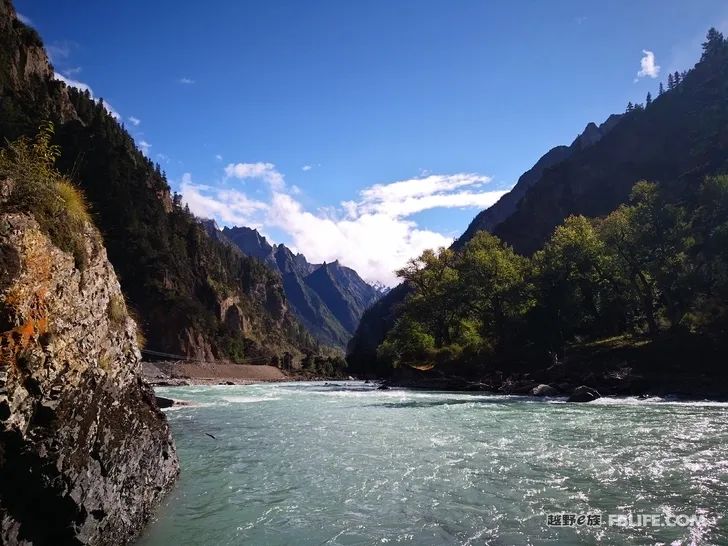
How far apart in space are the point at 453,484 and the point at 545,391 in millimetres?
27546

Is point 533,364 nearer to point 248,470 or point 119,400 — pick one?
point 248,470

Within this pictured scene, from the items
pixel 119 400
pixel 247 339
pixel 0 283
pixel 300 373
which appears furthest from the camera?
pixel 247 339

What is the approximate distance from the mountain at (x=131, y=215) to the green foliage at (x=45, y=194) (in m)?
101

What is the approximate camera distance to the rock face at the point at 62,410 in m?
5.95

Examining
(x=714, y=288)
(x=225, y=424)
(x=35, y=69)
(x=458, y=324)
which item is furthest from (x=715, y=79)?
(x=35, y=69)

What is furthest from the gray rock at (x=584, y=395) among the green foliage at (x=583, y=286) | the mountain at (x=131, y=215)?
the mountain at (x=131, y=215)

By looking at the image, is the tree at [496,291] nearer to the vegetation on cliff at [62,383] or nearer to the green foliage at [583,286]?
the green foliage at [583,286]

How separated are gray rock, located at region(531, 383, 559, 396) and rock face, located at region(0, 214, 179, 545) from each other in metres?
32.0

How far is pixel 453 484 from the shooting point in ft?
36.7

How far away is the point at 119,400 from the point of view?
351 inches

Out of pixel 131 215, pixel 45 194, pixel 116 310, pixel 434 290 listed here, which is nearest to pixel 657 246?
pixel 434 290

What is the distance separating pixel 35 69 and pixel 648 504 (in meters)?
159

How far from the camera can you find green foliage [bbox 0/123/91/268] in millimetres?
7930

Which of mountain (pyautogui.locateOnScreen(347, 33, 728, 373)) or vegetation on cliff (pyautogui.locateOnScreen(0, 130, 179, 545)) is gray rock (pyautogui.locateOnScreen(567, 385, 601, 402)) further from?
mountain (pyautogui.locateOnScreen(347, 33, 728, 373))
